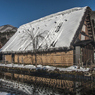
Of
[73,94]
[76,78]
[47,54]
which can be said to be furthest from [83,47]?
[73,94]

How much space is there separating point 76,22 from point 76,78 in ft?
31.7

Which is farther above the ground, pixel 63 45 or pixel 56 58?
pixel 63 45

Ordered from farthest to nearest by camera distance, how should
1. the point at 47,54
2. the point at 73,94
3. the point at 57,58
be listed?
the point at 47,54 → the point at 57,58 → the point at 73,94

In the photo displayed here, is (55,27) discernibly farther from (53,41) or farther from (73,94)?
(73,94)

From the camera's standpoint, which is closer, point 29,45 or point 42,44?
point 42,44

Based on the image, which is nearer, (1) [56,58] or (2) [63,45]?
(2) [63,45]

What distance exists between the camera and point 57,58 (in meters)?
15.7

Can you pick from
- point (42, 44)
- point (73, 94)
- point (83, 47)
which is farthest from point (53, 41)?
point (73, 94)

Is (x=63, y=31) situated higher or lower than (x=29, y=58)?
higher

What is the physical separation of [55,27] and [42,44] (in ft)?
13.2

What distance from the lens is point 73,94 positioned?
6.01 m

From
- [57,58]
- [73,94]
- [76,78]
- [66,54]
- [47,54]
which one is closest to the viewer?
[73,94]

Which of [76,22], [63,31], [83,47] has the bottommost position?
[83,47]

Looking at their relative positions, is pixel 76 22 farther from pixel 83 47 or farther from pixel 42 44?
pixel 42 44
